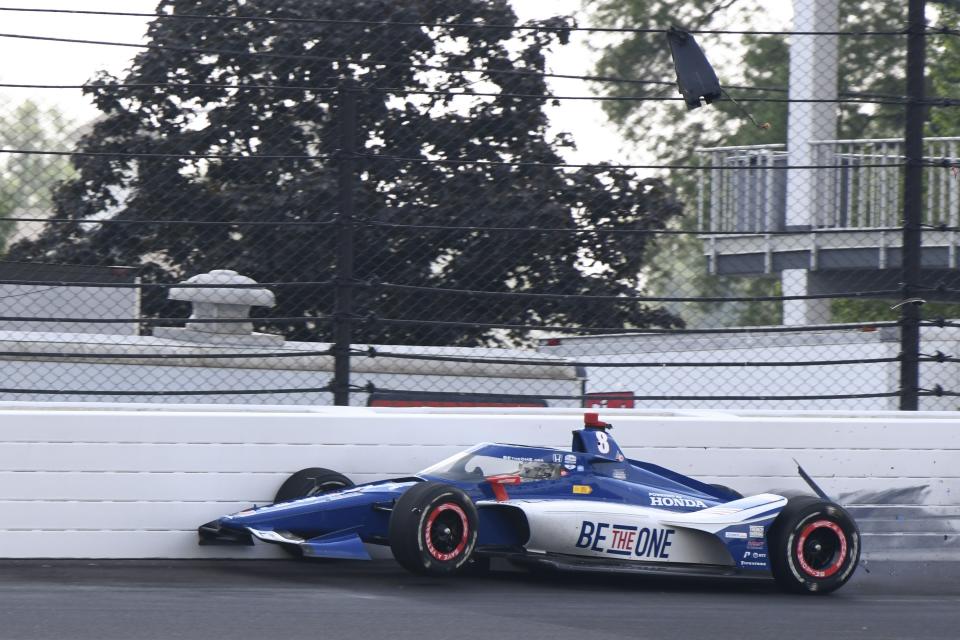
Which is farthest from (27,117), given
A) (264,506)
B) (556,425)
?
(556,425)

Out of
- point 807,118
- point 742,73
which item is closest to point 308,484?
point 807,118

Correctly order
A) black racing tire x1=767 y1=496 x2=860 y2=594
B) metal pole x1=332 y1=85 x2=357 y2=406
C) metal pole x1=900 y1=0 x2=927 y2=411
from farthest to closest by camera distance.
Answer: metal pole x1=900 y1=0 x2=927 y2=411 < metal pole x1=332 y1=85 x2=357 y2=406 < black racing tire x1=767 y1=496 x2=860 y2=594

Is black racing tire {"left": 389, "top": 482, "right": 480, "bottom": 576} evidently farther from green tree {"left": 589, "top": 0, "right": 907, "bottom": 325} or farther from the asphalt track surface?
green tree {"left": 589, "top": 0, "right": 907, "bottom": 325}

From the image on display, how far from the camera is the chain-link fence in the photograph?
24.5 feet

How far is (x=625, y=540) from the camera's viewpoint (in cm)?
648

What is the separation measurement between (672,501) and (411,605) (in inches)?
65.0

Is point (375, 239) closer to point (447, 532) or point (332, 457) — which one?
point (332, 457)

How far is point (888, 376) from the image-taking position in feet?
31.0

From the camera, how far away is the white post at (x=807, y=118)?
11.4 meters

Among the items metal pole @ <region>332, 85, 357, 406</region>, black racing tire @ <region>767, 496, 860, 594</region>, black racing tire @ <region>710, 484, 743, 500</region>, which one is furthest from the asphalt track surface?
metal pole @ <region>332, 85, 357, 406</region>

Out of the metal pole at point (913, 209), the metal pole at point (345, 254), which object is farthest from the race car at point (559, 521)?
the metal pole at point (913, 209)

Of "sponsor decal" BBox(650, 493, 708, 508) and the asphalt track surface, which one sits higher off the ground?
"sponsor decal" BBox(650, 493, 708, 508)

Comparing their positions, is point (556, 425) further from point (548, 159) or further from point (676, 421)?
point (548, 159)

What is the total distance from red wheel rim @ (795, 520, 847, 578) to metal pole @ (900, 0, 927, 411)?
1.38 metres
